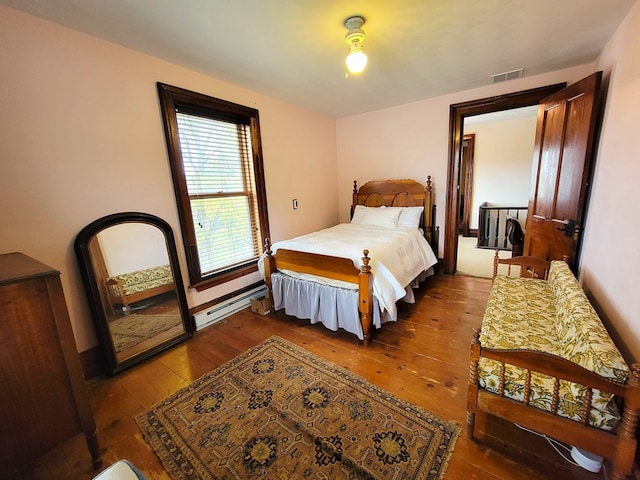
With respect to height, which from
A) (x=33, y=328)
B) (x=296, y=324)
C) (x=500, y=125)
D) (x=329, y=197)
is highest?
(x=500, y=125)

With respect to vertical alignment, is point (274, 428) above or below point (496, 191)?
below

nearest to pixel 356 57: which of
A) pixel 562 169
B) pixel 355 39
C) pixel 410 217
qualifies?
pixel 355 39

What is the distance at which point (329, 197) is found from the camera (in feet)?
14.3

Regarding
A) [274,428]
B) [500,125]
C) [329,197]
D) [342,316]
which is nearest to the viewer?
[274,428]

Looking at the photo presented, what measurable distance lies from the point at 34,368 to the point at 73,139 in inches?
59.3

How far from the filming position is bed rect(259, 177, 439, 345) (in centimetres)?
221

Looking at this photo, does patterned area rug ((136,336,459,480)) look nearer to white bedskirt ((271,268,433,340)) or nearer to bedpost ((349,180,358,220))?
white bedskirt ((271,268,433,340))

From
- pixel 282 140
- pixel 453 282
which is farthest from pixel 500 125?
pixel 282 140

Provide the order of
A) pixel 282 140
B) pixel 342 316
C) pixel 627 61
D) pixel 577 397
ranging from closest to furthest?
pixel 577 397, pixel 627 61, pixel 342 316, pixel 282 140

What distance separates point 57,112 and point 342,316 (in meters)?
2.55

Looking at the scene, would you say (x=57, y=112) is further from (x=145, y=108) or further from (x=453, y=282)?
(x=453, y=282)

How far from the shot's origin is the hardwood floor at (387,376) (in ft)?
4.24

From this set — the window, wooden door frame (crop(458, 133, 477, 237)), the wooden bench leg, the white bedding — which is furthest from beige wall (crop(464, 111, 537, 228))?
the wooden bench leg

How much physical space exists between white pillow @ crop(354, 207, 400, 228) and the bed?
0.01m
